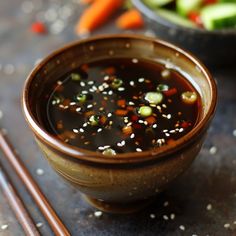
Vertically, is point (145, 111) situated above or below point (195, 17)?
below

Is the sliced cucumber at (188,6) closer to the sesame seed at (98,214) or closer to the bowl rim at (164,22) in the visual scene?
the bowl rim at (164,22)

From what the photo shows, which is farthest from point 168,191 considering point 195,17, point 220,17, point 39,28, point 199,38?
point 39,28

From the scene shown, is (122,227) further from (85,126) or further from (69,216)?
(85,126)

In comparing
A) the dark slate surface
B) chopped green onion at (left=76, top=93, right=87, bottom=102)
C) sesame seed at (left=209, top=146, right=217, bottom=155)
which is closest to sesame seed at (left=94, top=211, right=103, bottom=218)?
the dark slate surface

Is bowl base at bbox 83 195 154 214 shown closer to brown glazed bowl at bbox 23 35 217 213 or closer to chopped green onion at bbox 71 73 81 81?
brown glazed bowl at bbox 23 35 217 213

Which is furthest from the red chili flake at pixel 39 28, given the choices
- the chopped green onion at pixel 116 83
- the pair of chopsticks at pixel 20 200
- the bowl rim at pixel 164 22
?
the chopped green onion at pixel 116 83

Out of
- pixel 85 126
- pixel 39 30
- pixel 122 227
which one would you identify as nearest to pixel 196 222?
pixel 122 227

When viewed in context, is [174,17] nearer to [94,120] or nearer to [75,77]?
[75,77]
